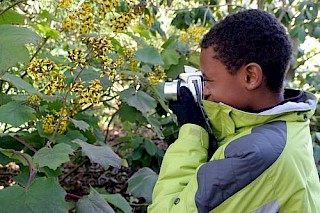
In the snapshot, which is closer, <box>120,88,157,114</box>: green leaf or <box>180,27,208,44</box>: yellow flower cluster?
<box>120,88,157,114</box>: green leaf

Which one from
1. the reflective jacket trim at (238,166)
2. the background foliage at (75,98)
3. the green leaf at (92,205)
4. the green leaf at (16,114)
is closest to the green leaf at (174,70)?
the background foliage at (75,98)

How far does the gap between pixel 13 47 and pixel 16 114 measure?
0.32m

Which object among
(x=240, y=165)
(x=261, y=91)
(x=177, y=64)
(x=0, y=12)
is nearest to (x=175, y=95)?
(x=261, y=91)

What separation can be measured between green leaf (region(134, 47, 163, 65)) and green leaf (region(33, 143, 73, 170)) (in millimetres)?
705

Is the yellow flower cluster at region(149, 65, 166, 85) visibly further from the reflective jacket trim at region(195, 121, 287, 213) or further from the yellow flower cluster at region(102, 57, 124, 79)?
the reflective jacket trim at region(195, 121, 287, 213)

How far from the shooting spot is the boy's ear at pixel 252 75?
1239 mm

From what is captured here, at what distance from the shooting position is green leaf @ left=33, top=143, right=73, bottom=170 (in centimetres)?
140

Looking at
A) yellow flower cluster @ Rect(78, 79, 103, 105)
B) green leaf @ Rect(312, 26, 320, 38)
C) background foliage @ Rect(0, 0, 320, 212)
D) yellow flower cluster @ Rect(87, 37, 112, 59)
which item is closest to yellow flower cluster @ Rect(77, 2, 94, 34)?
background foliage @ Rect(0, 0, 320, 212)

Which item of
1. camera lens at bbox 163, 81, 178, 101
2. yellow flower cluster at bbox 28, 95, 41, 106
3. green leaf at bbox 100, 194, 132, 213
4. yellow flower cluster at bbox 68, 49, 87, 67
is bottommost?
green leaf at bbox 100, 194, 132, 213

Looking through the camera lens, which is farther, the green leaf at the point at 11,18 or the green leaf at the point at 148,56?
the green leaf at the point at 148,56

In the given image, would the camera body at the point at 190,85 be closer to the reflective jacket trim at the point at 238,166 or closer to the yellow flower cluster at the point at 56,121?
the reflective jacket trim at the point at 238,166

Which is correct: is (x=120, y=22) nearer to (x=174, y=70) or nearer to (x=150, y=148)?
(x=174, y=70)

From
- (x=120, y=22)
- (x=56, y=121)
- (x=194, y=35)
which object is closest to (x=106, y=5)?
(x=120, y=22)

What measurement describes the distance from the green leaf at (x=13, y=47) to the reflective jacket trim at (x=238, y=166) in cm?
59
